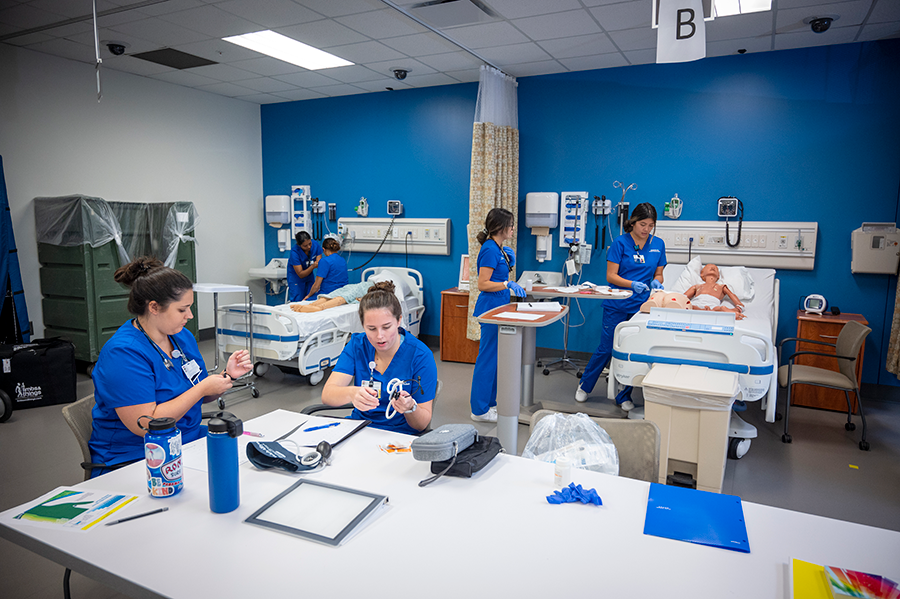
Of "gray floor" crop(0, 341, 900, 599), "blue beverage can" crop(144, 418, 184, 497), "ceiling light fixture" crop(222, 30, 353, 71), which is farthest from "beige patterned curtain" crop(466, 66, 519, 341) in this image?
"blue beverage can" crop(144, 418, 184, 497)

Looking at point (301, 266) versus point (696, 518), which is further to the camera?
point (301, 266)

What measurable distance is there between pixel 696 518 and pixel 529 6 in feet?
12.2

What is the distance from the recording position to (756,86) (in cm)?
510

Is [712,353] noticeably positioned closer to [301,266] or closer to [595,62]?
[595,62]

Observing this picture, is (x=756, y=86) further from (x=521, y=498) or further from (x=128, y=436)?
(x=128, y=436)

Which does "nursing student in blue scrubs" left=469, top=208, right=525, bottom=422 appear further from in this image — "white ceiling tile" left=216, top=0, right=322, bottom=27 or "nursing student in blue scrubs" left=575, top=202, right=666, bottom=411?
"white ceiling tile" left=216, top=0, right=322, bottom=27

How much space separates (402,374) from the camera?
225 centimetres

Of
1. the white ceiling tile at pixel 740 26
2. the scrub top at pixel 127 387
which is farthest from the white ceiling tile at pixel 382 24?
the scrub top at pixel 127 387

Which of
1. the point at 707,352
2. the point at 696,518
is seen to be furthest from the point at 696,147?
the point at 696,518

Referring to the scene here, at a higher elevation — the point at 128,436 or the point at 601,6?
the point at 601,6

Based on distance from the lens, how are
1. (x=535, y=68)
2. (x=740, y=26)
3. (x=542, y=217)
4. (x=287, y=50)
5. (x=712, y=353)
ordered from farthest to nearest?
(x=542, y=217), (x=535, y=68), (x=287, y=50), (x=740, y=26), (x=712, y=353)

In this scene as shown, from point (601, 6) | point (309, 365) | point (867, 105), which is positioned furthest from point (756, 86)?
point (309, 365)

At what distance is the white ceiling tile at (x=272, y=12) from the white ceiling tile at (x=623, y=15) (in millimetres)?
2159

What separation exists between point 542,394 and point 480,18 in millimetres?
3150
